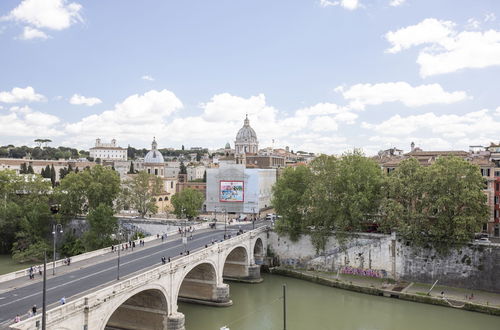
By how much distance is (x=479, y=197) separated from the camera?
32844 millimetres

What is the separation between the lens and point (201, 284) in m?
31.5

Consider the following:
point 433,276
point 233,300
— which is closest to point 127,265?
point 233,300

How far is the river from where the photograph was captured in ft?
88.0

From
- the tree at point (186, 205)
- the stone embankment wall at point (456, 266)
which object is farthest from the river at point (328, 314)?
the tree at point (186, 205)

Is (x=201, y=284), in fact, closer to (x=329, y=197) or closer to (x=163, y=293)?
(x=163, y=293)

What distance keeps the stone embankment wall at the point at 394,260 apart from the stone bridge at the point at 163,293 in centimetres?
376

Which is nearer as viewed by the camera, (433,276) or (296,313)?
(296,313)

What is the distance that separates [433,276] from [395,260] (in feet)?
9.86

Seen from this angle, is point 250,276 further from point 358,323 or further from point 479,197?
point 479,197

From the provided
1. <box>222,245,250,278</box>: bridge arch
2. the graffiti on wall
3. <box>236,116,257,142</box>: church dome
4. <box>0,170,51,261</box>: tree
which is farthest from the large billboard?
<box>236,116,257,142</box>: church dome

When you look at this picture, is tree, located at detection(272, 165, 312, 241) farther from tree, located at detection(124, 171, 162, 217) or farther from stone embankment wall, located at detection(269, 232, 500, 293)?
tree, located at detection(124, 171, 162, 217)

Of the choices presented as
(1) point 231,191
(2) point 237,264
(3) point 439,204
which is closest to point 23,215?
(2) point 237,264

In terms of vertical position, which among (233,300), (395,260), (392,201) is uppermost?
(392,201)

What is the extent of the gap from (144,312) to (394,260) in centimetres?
2057
